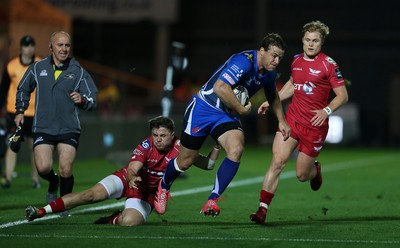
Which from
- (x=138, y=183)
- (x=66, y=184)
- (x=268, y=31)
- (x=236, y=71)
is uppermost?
(x=236, y=71)

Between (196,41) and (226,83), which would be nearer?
(226,83)

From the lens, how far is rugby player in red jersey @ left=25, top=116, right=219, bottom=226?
1089 centimetres

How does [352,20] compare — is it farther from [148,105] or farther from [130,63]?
[148,105]

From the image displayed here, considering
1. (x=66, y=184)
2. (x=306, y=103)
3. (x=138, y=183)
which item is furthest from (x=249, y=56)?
(x=66, y=184)

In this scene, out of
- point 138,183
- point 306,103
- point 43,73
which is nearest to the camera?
point 138,183

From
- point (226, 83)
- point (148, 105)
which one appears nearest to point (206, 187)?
point (226, 83)

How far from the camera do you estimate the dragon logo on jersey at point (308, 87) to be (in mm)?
11977

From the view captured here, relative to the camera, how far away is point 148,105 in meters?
32.8

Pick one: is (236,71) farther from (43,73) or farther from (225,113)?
(43,73)

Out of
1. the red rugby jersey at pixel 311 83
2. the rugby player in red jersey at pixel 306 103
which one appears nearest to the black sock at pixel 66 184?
the rugby player in red jersey at pixel 306 103

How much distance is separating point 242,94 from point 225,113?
0.87 ft

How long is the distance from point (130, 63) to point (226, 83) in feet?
107

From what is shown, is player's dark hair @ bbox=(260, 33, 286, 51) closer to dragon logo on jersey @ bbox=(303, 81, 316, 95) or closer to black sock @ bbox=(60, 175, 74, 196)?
dragon logo on jersey @ bbox=(303, 81, 316, 95)

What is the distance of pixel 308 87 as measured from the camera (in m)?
12.0
